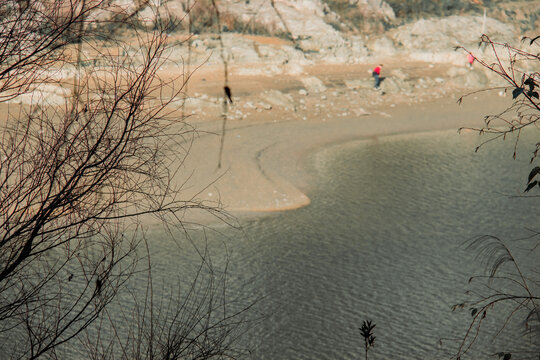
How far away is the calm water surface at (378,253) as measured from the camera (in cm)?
728

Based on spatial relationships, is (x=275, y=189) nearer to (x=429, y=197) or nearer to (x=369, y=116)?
(x=429, y=197)

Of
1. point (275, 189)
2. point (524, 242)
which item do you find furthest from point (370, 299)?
point (275, 189)

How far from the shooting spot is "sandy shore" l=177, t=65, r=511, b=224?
11.5m

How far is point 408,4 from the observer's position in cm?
2684

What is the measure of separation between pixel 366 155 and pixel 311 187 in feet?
8.68

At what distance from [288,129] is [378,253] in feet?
22.3

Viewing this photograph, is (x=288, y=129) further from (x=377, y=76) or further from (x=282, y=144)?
(x=377, y=76)

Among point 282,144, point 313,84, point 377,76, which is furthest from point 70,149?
point 377,76

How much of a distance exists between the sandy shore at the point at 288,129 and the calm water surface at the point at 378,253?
1.78ft

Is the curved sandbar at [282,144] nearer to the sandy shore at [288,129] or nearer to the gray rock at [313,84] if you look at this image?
the sandy shore at [288,129]

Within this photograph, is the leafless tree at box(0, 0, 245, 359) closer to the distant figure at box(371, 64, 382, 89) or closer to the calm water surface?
the calm water surface

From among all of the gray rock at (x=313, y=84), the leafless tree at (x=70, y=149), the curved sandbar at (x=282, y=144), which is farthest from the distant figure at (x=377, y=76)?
the leafless tree at (x=70, y=149)

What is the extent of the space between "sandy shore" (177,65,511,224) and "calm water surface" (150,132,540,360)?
54 centimetres

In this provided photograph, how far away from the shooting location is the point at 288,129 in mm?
15688
